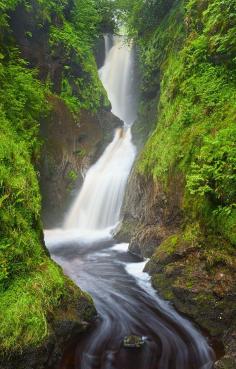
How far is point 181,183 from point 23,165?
3853 mm

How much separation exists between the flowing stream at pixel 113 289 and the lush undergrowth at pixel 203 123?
1.97 meters

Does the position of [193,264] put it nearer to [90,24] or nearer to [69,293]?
[69,293]

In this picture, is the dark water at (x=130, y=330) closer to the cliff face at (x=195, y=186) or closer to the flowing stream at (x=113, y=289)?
the flowing stream at (x=113, y=289)

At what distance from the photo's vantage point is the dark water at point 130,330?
20.0ft

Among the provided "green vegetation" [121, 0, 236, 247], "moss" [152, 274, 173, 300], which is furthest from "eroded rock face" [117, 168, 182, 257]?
"moss" [152, 274, 173, 300]

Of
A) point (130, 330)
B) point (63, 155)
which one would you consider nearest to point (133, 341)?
point (130, 330)

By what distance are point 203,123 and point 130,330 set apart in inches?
206

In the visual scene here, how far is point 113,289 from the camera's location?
8.75 meters

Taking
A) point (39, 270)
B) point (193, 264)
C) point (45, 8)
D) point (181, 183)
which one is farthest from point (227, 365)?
point (45, 8)

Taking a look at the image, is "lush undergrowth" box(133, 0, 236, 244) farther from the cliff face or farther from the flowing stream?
the flowing stream

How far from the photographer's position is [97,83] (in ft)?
63.5

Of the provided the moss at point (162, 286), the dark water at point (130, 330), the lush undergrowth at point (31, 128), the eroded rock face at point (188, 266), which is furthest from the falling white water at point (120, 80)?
the moss at point (162, 286)

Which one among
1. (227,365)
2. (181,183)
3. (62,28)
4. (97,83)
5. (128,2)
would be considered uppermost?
(128,2)

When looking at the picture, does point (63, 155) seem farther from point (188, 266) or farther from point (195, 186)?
point (188, 266)
